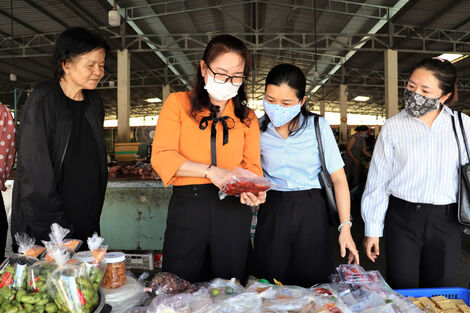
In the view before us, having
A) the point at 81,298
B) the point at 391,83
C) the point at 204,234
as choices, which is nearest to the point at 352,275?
the point at 204,234

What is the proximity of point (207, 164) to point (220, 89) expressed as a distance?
1.10ft

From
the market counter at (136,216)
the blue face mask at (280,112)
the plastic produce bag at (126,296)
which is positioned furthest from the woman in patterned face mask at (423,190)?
the market counter at (136,216)

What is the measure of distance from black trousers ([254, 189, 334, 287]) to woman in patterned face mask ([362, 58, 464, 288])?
0.31 m

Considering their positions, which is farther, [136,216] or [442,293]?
[136,216]

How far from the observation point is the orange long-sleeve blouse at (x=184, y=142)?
1478 mm

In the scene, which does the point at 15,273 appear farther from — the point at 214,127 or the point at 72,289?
the point at 214,127

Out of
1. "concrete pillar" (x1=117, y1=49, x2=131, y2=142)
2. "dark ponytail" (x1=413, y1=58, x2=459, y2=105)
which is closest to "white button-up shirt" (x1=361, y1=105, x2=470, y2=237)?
"dark ponytail" (x1=413, y1=58, x2=459, y2=105)

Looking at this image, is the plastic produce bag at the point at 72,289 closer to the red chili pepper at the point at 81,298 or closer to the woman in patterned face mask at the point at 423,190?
the red chili pepper at the point at 81,298

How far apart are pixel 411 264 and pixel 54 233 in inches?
64.5

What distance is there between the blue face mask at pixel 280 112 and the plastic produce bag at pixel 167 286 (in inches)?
35.7

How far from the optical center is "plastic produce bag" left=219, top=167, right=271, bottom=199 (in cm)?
135

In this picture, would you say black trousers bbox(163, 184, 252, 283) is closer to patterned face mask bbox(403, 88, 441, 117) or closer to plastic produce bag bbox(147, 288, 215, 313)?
plastic produce bag bbox(147, 288, 215, 313)

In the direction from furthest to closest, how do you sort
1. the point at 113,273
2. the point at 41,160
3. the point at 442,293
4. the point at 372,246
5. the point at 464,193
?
1. the point at 372,246
2. the point at 464,193
3. the point at 41,160
4. the point at 442,293
5. the point at 113,273

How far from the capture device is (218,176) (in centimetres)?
140
